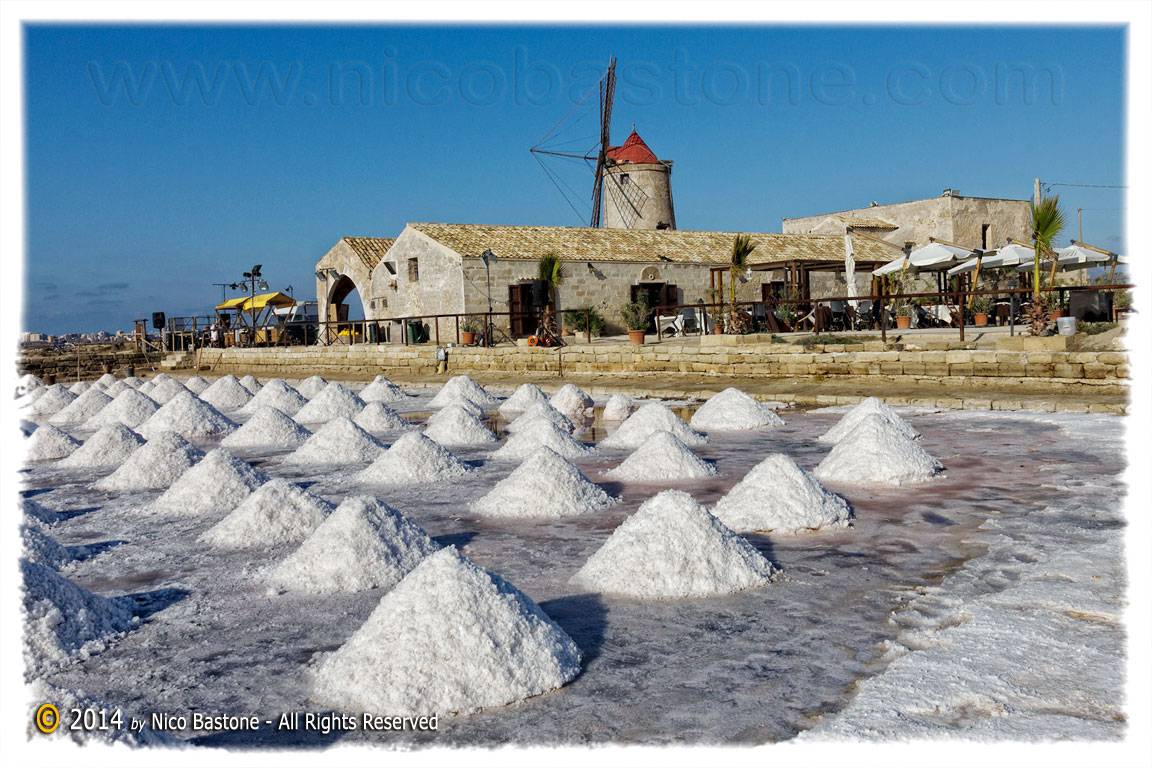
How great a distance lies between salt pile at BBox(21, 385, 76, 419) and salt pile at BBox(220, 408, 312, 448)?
22.4ft

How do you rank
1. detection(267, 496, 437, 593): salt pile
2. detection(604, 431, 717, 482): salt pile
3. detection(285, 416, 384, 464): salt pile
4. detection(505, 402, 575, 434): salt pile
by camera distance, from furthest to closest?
1. detection(505, 402, 575, 434): salt pile
2. detection(285, 416, 384, 464): salt pile
3. detection(604, 431, 717, 482): salt pile
4. detection(267, 496, 437, 593): salt pile

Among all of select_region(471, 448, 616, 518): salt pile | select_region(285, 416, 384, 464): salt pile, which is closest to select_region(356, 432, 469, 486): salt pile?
select_region(285, 416, 384, 464): salt pile

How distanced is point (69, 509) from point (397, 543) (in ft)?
12.4

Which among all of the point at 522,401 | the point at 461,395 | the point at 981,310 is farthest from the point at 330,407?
the point at 981,310

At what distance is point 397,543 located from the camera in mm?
4816

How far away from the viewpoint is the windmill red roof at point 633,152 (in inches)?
1272

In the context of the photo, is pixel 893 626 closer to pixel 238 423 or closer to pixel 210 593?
pixel 210 593

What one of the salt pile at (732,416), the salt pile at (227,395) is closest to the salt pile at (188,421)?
the salt pile at (227,395)

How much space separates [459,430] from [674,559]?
5.90 meters

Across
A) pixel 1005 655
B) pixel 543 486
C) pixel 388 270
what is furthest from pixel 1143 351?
pixel 388 270

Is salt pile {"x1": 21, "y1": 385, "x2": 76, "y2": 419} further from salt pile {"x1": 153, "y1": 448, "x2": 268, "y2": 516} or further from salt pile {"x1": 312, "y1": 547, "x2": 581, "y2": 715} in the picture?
salt pile {"x1": 312, "y1": 547, "x2": 581, "y2": 715}

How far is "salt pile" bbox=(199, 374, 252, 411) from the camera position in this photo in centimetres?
1564

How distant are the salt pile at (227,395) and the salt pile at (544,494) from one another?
10486 mm

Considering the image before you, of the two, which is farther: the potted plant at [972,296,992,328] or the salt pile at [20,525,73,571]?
the potted plant at [972,296,992,328]
